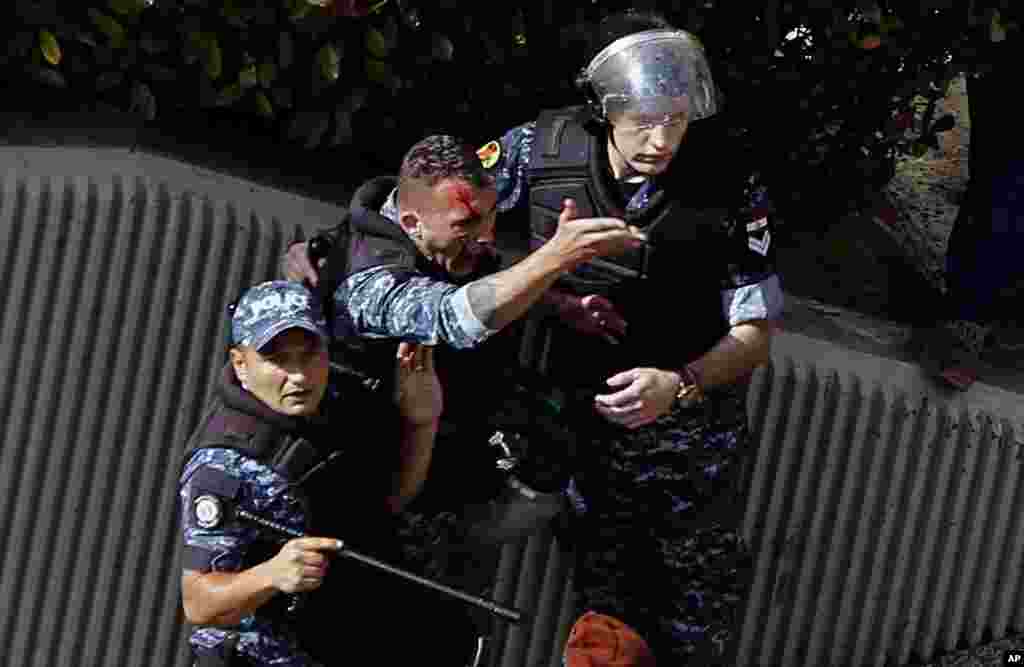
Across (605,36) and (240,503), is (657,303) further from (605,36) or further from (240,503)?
(240,503)

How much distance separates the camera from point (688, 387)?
397cm

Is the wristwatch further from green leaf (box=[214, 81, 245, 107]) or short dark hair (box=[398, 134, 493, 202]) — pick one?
green leaf (box=[214, 81, 245, 107])

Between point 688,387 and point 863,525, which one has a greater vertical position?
point 688,387

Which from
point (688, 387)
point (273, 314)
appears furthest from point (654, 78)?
point (273, 314)

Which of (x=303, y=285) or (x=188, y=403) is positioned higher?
(x=303, y=285)

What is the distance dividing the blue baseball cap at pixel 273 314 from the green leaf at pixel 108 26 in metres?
1.32

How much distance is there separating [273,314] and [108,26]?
144cm

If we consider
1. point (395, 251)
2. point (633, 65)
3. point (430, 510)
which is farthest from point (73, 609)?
point (633, 65)

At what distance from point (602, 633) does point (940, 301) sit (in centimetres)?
193

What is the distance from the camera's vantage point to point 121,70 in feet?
15.4

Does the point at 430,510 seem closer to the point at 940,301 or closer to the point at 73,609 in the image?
the point at 73,609

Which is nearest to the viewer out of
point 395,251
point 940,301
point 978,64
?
point 395,251

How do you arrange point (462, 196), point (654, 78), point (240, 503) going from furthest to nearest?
point (654, 78) → point (462, 196) → point (240, 503)

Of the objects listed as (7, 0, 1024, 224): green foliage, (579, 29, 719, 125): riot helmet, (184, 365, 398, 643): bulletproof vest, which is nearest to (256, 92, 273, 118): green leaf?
(7, 0, 1024, 224): green foliage
